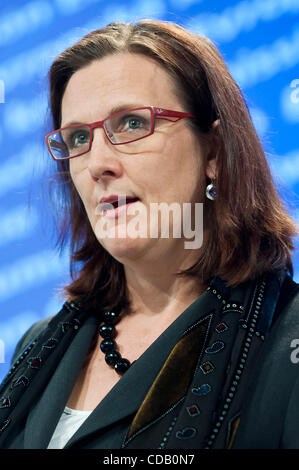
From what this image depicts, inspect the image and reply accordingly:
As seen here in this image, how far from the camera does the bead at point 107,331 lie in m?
1.29

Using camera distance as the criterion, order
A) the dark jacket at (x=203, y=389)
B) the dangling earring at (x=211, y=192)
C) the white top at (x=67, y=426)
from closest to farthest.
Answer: the dark jacket at (x=203, y=389) → the white top at (x=67, y=426) → the dangling earring at (x=211, y=192)

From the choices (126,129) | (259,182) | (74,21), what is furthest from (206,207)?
(74,21)

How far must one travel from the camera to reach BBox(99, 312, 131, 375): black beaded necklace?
46.7 inches

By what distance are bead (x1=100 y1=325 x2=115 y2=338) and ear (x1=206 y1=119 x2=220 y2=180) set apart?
41cm

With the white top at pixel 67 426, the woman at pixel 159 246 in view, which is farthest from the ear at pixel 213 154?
the white top at pixel 67 426

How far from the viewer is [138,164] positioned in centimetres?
116

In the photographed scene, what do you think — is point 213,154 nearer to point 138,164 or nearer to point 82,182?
point 138,164

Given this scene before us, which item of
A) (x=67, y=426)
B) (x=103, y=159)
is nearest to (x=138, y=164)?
(x=103, y=159)

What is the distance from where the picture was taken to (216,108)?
1.23 metres
